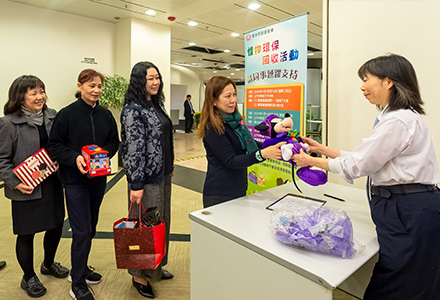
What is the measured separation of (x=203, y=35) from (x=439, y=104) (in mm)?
6142

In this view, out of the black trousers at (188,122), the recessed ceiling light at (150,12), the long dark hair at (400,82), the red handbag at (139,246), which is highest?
the recessed ceiling light at (150,12)

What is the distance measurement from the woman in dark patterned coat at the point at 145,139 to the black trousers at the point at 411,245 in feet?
4.31

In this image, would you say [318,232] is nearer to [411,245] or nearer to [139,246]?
[411,245]

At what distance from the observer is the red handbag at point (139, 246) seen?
63.2 inches

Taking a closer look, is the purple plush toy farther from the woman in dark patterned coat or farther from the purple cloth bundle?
the woman in dark patterned coat

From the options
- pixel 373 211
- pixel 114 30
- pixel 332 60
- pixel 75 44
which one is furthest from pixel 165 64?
pixel 373 211

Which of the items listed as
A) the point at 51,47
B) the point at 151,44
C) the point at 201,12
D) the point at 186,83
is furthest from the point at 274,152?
the point at 186,83

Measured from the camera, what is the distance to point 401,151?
3.78ft

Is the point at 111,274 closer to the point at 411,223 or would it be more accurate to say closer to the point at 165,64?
the point at 411,223

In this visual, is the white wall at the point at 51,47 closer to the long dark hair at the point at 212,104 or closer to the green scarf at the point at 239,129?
the long dark hair at the point at 212,104

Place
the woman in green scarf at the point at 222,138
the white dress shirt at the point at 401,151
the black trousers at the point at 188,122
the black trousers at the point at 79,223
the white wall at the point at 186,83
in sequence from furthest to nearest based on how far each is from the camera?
1. the white wall at the point at 186,83
2. the black trousers at the point at 188,122
3. the black trousers at the point at 79,223
4. the woman in green scarf at the point at 222,138
5. the white dress shirt at the point at 401,151

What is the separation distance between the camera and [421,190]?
1162mm

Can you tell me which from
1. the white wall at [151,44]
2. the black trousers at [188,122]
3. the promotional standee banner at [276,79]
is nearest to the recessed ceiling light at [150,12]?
the white wall at [151,44]

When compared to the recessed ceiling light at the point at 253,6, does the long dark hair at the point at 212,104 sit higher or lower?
lower
